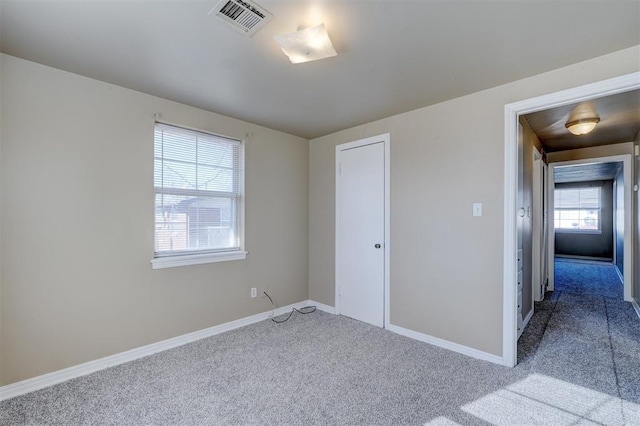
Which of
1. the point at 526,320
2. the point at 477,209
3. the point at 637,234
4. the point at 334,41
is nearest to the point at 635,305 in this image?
the point at 637,234

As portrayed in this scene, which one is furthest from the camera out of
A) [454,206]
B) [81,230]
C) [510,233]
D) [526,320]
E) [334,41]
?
[526,320]

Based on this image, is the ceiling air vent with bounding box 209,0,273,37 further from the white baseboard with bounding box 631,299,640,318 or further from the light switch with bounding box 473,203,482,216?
the white baseboard with bounding box 631,299,640,318

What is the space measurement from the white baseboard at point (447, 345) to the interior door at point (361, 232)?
26 centimetres

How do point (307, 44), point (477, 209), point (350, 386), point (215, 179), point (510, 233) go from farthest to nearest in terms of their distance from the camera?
point (215, 179) < point (477, 209) < point (510, 233) < point (350, 386) < point (307, 44)

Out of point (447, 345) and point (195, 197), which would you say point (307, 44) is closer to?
point (195, 197)

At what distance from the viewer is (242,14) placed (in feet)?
→ 5.25

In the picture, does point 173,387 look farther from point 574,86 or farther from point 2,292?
point 574,86

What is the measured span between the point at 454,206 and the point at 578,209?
8.16 meters

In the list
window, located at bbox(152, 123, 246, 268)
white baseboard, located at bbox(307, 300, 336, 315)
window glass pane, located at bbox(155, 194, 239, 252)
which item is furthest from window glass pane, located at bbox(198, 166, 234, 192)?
white baseboard, located at bbox(307, 300, 336, 315)

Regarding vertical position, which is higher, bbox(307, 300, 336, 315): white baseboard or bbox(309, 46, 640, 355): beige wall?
bbox(309, 46, 640, 355): beige wall

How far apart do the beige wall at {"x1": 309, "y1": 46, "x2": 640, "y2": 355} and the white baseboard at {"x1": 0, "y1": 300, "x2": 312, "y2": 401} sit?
1.85 meters

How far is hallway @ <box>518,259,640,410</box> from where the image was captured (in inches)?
88.9

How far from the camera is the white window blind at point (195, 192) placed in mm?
2811

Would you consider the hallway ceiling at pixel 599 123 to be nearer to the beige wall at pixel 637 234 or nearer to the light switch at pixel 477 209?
the beige wall at pixel 637 234
